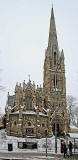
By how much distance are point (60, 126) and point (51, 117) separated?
3520 mm

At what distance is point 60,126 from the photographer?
60031 millimetres

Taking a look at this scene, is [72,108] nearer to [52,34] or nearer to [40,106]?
[40,106]

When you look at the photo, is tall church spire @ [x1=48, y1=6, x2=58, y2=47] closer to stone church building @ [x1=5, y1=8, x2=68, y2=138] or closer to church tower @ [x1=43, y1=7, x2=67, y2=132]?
church tower @ [x1=43, y1=7, x2=67, y2=132]

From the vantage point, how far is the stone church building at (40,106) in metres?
53.8

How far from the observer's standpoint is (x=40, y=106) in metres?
57.5

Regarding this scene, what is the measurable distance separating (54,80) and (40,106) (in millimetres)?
11850

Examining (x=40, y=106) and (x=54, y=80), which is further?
(x=54, y=80)

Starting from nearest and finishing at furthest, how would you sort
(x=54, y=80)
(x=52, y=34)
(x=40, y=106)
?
(x=40, y=106)
(x=54, y=80)
(x=52, y=34)

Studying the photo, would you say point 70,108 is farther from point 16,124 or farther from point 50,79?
point 16,124

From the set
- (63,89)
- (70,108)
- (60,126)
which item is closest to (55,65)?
(63,89)

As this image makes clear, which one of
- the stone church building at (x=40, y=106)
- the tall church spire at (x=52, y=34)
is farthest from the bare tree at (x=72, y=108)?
the tall church spire at (x=52, y=34)

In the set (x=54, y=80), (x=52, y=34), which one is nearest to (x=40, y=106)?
(x=54, y=80)

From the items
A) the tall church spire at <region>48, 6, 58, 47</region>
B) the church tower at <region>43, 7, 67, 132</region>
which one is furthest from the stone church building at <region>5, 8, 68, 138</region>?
the tall church spire at <region>48, 6, 58, 47</region>

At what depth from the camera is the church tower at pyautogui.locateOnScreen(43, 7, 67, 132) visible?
61.2 meters
